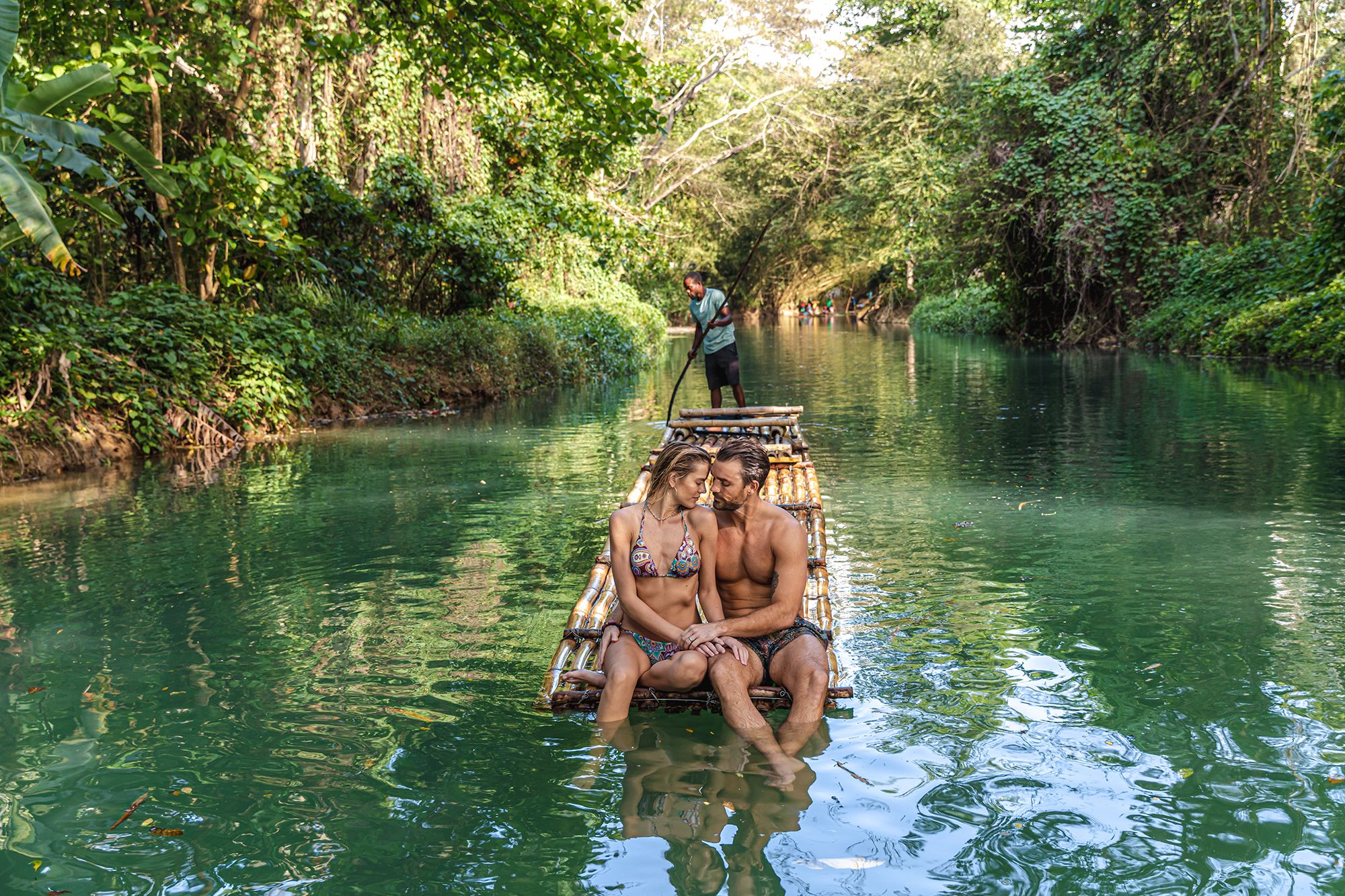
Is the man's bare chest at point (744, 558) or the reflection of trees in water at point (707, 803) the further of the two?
the man's bare chest at point (744, 558)

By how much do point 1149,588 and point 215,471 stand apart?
318 inches

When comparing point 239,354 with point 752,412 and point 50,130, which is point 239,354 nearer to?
point 50,130

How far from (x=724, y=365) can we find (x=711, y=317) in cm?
55

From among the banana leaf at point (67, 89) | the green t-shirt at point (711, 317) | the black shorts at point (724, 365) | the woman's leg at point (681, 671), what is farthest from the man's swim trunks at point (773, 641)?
the banana leaf at point (67, 89)

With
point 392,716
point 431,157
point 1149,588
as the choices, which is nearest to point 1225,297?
point 431,157

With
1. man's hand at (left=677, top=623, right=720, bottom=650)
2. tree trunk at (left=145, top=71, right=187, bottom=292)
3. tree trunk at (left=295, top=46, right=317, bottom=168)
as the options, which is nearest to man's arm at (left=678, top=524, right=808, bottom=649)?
man's hand at (left=677, top=623, right=720, bottom=650)

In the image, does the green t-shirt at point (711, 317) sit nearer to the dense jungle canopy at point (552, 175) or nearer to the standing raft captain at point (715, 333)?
the standing raft captain at point (715, 333)

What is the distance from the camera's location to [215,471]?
35.3 feet

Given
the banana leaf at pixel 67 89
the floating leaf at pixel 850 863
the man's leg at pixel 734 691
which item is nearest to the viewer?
the floating leaf at pixel 850 863

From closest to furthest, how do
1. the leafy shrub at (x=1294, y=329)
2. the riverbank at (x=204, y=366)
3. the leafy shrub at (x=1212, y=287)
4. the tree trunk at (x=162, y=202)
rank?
1. the riverbank at (x=204, y=366)
2. the tree trunk at (x=162, y=202)
3. the leafy shrub at (x=1294, y=329)
4. the leafy shrub at (x=1212, y=287)

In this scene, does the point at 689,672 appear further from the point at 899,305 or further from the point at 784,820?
the point at 899,305

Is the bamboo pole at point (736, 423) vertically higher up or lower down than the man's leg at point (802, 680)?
higher up

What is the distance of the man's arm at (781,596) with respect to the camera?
14.6ft

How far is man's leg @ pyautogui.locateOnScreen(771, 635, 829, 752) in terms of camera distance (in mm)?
4176
